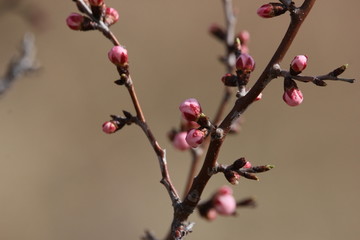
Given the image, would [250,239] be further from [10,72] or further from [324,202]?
[10,72]

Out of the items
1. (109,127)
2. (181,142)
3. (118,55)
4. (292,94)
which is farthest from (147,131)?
(181,142)

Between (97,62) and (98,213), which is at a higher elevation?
(97,62)

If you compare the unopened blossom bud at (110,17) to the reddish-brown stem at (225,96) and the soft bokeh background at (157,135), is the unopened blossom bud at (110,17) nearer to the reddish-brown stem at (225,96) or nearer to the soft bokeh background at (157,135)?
the reddish-brown stem at (225,96)

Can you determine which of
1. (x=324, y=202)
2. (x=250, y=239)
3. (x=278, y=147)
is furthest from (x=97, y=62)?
(x=324, y=202)

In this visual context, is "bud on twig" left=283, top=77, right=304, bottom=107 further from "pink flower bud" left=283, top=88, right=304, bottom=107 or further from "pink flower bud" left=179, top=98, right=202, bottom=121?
"pink flower bud" left=179, top=98, right=202, bottom=121

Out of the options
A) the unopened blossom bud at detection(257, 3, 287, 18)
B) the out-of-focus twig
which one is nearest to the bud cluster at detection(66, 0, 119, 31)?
the unopened blossom bud at detection(257, 3, 287, 18)

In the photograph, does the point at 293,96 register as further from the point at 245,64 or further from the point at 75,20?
the point at 75,20
